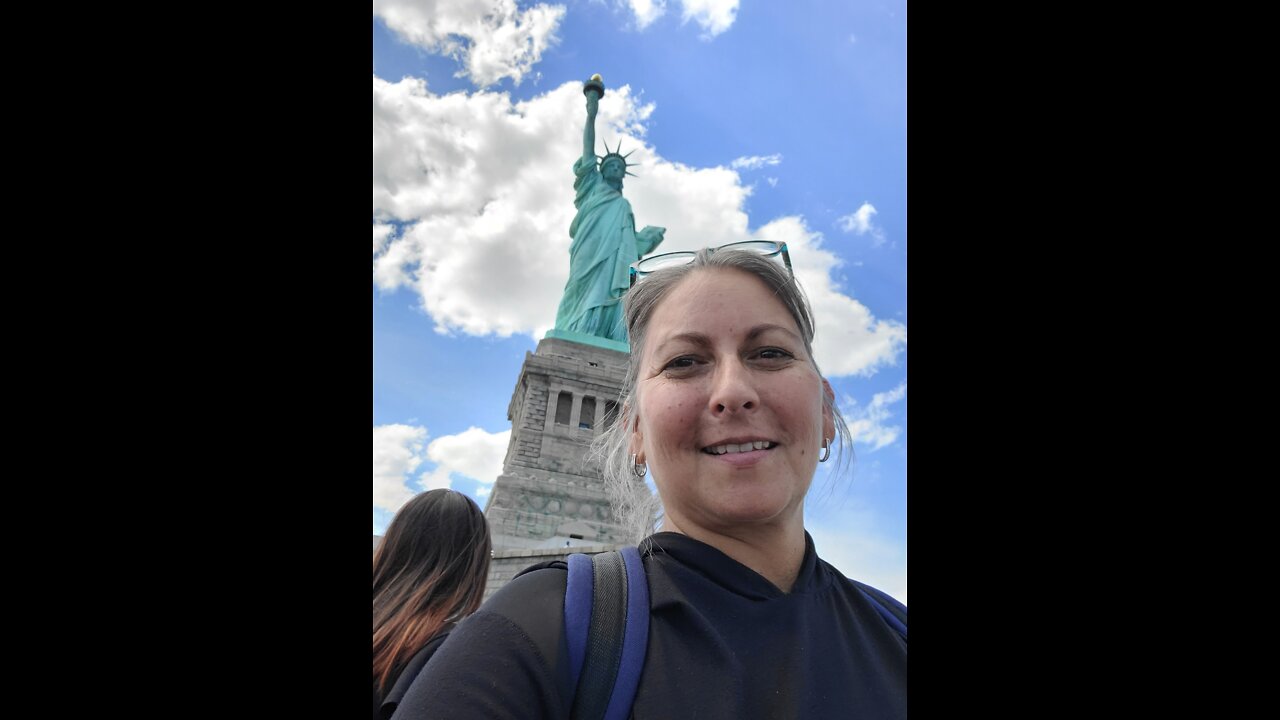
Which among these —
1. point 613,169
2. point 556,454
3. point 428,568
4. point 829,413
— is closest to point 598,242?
point 613,169

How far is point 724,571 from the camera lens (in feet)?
5.58

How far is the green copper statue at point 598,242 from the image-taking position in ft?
94.0

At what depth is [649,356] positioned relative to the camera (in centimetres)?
192

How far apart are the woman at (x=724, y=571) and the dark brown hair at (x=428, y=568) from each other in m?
2.03

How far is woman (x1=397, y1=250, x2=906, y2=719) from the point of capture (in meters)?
1.41

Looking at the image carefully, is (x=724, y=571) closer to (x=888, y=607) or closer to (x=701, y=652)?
(x=701, y=652)

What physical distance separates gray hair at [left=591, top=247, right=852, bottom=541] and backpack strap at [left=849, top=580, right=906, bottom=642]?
1.20 ft

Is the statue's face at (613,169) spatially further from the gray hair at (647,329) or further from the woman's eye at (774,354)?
the woman's eye at (774,354)

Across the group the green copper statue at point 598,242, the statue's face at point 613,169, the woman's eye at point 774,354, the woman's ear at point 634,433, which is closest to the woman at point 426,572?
the woman's ear at point 634,433
